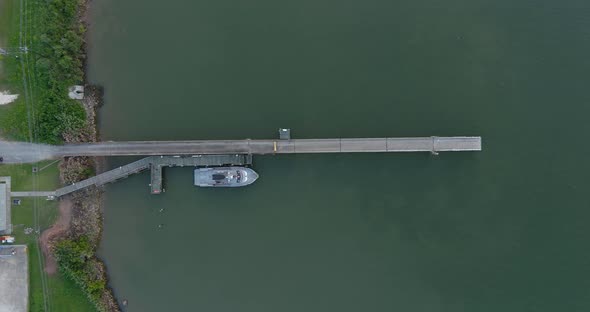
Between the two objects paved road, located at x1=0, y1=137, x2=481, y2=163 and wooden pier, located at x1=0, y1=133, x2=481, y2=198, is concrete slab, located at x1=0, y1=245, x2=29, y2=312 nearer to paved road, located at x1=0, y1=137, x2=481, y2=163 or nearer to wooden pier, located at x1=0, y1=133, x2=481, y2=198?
wooden pier, located at x1=0, y1=133, x2=481, y2=198

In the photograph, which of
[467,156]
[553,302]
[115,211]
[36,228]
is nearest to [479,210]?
[467,156]

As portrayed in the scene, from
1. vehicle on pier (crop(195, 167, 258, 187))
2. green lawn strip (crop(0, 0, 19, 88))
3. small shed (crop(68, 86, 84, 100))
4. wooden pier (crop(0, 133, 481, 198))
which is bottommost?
vehicle on pier (crop(195, 167, 258, 187))

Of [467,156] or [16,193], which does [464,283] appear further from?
[16,193]

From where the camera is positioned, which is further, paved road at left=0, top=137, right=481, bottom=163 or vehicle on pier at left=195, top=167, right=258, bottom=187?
vehicle on pier at left=195, top=167, right=258, bottom=187

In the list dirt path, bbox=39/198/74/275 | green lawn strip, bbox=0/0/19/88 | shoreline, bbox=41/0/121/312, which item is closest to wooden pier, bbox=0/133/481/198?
shoreline, bbox=41/0/121/312

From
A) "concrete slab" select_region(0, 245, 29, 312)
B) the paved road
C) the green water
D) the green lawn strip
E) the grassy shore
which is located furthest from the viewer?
the green lawn strip

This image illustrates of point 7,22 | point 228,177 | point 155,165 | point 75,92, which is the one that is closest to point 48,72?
point 75,92

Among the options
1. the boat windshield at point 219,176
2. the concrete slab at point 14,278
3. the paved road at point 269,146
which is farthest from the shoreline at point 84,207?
the boat windshield at point 219,176
